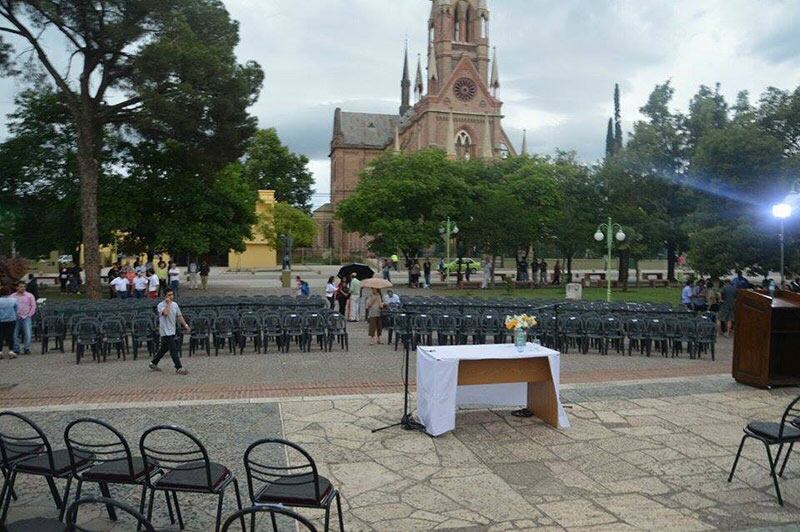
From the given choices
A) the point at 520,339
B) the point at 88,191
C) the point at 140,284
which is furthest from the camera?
the point at 88,191

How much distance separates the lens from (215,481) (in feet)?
17.0

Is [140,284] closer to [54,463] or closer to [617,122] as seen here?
[54,463]

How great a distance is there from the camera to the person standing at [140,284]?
85.0 ft

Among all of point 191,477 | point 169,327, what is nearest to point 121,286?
point 169,327

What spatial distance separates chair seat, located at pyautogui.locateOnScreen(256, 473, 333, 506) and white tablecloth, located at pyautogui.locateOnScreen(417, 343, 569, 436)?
326 centimetres

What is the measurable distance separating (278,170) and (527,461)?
250ft

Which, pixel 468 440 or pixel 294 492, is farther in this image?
pixel 468 440

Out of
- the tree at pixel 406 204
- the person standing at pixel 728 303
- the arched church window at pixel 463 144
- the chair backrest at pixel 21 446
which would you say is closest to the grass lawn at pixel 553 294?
the tree at pixel 406 204

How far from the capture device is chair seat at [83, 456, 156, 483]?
17.4 ft

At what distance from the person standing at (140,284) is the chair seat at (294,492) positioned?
2272 cm

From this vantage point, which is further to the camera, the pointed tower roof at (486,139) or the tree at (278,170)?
the tree at (278,170)

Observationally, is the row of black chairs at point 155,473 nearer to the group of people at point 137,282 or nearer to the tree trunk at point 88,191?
the group of people at point 137,282

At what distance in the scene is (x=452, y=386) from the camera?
8.34 m

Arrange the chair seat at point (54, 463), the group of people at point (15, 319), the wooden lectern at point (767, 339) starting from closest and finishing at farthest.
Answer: the chair seat at point (54, 463) → the wooden lectern at point (767, 339) → the group of people at point (15, 319)
